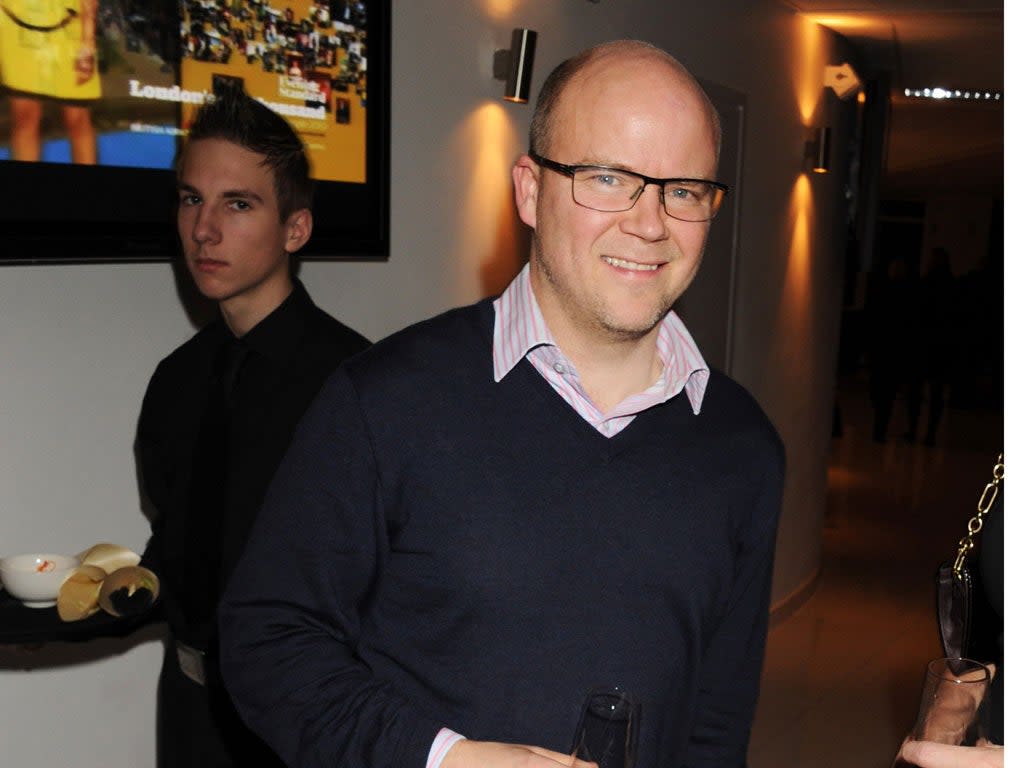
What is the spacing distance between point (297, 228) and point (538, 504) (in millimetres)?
1197

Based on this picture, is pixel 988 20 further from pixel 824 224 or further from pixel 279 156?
pixel 279 156

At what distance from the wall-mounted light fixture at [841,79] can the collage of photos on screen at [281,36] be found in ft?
14.3

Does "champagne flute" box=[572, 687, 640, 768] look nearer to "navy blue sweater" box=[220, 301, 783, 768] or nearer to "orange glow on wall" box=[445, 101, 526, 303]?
"navy blue sweater" box=[220, 301, 783, 768]

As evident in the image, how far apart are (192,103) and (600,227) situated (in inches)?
60.4

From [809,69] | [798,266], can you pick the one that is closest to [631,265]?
[798,266]

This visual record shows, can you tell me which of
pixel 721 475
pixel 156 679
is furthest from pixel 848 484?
pixel 721 475

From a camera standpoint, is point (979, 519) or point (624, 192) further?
point (979, 519)

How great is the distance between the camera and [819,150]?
21.1ft

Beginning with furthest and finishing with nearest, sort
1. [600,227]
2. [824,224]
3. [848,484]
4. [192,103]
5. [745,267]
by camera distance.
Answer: [848,484]
[824,224]
[745,267]
[192,103]
[600,227]

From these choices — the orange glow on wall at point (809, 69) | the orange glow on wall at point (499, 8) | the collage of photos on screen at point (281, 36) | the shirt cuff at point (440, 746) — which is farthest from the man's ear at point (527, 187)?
the orange glow on wall at point (809, 69)

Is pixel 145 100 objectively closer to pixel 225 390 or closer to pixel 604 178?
pixel 225 390

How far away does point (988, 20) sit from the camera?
232 inches

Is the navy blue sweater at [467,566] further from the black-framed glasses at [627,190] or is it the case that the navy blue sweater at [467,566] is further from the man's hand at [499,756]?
the black-framed glasses at [627,190]

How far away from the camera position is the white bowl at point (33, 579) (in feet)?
6.33
